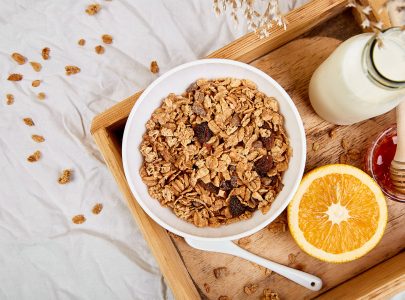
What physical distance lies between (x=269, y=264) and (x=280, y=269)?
20 mm

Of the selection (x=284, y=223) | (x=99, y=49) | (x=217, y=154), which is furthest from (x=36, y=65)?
(x=284, y=223)

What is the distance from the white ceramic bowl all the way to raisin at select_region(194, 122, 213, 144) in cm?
8

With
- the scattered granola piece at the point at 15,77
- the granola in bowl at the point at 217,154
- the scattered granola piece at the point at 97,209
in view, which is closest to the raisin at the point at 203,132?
the granola in bowl at the point at 217,154

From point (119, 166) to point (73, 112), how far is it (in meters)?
0.27

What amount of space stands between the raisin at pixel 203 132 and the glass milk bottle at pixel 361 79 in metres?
0.18

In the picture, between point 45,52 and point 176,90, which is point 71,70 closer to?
point 45,52

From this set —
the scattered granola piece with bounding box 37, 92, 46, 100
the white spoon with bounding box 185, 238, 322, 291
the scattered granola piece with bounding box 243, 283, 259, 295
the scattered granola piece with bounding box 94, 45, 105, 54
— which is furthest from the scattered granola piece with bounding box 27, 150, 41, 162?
the scattered granola piece with bounding box 243, 283, 259, 295

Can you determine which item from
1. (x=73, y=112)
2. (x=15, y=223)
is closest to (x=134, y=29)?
(x=73, y=112)

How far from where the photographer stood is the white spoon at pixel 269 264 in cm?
83

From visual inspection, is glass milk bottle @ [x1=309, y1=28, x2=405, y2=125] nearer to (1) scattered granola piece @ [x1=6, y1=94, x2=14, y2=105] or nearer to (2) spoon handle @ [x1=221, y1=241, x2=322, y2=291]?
(2) spoon handle @ [x1=221, y1=241, x2=322, y2=291]

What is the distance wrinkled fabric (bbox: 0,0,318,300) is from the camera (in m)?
1.02

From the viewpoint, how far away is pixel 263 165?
77 cm

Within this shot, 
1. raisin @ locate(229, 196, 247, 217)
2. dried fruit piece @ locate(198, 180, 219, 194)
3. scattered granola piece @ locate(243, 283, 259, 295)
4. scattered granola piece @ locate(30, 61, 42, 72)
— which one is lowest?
scattered granola piece @ locate(243, 283, 259, 295)

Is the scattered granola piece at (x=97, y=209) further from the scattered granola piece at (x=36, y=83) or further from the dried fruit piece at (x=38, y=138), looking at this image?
the scattered granola piece at (x=36, y=83)
